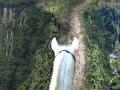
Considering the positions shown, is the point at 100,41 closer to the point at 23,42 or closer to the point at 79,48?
the point at 79,48

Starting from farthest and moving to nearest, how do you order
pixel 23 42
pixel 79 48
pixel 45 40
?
pixel 23 42
pixel 45 40
pixel 79 48

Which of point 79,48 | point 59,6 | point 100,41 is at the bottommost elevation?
point 79,48

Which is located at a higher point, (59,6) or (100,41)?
(59,6)

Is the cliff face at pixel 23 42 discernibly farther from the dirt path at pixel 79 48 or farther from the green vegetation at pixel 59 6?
the dirt path at pixel 79 48

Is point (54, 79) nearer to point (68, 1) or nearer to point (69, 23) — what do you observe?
point (69, 23)

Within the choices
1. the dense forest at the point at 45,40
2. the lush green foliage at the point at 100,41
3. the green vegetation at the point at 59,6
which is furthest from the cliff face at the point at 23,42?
the lush green foliage at the point at 100,41

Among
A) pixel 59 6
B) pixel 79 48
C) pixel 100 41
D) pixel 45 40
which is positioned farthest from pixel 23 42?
pixel 100 41

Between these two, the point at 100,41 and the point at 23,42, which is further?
the point at 100,41

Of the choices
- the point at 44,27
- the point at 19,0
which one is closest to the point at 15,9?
the point at 19,0
